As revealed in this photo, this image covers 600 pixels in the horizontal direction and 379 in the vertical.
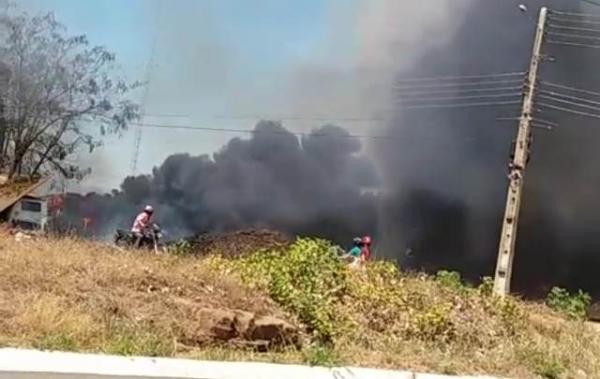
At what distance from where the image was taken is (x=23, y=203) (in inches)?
1468

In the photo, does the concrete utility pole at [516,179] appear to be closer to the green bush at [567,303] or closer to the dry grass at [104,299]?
the green bush at [567,303]

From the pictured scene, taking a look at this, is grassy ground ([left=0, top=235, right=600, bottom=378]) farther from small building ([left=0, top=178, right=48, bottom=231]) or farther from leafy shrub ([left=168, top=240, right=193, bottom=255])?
small building ([left=0, top=178, right=48, bottom=231])

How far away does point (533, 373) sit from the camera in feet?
21.4

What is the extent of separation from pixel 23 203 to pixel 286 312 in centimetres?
3211

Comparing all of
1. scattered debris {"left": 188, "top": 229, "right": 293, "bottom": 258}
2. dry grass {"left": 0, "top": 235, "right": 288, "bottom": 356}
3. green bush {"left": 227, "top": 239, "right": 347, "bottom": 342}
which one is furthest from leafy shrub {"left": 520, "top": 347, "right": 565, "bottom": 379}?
scattered debris {"left": 188, "top": 229, "right": 293, "bottom": 258}

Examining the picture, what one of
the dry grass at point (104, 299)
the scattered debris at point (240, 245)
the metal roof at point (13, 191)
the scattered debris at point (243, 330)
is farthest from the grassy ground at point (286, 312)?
the metal roof at point (13, 191)

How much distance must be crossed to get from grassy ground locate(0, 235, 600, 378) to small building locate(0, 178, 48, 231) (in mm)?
26554

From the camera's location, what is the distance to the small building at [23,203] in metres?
35.2

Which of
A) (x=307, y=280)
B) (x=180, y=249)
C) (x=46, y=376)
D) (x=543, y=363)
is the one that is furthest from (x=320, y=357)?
(x=180, y=249)

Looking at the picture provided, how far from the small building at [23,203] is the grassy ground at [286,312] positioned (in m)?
26.6

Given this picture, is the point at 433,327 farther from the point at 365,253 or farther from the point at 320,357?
the point at 365,253

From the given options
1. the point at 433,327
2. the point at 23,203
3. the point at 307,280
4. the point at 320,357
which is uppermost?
the point at 307,280

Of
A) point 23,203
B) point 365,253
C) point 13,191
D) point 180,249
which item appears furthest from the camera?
point 13,191

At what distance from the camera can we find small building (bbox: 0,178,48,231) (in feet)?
115
